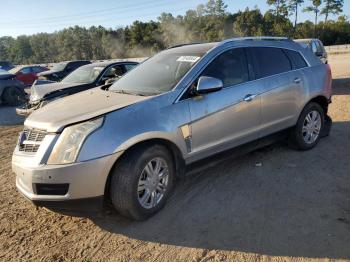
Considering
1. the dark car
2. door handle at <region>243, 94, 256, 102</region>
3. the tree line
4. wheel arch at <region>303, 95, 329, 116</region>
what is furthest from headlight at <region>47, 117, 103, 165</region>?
the tree line

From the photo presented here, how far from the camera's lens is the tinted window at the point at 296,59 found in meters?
5.98

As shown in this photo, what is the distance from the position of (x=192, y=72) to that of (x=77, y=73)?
6.99m

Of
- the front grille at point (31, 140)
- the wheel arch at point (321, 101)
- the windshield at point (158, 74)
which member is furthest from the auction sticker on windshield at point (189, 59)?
the wheel arch at point (321, 101)

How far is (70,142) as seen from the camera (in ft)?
12.1

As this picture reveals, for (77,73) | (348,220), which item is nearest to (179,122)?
(348,220)

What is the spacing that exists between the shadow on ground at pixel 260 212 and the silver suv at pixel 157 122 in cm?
33

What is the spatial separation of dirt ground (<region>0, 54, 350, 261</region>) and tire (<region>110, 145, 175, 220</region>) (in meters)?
0.17

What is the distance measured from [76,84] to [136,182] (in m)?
6.56

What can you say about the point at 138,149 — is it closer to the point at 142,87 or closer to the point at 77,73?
the point at 142,87

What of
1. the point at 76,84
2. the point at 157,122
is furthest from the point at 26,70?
the point at 157,122

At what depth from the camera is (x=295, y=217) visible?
404 centimetres

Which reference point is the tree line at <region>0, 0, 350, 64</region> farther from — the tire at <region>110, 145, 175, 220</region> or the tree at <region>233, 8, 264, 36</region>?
the tire at <region>110, 145, 175, 220</region>

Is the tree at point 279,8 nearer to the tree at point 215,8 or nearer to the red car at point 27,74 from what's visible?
the tree at point 215,8

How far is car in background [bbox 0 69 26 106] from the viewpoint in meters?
14.5
